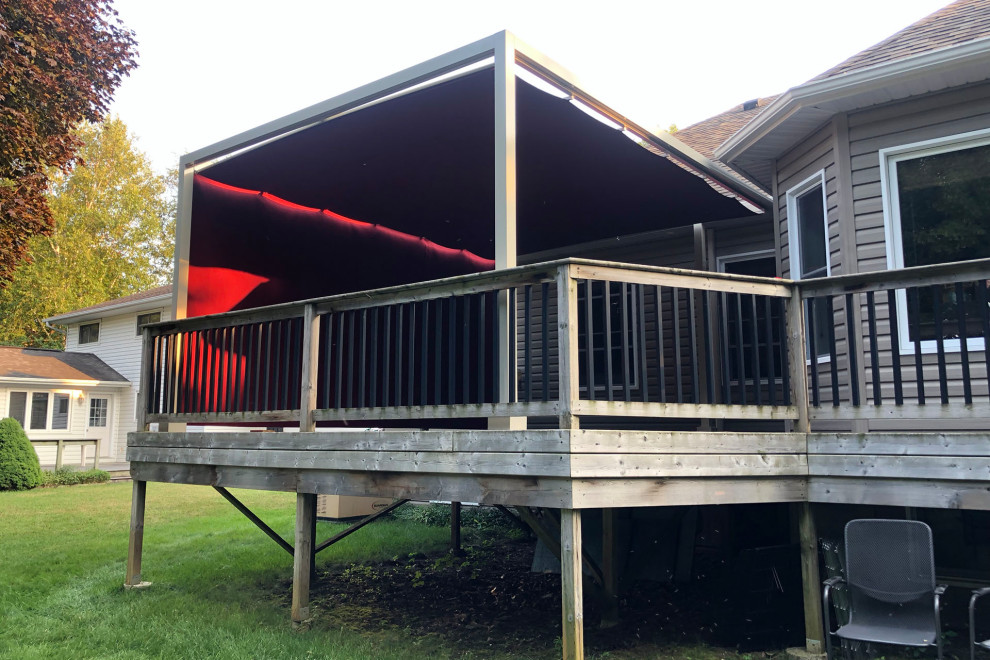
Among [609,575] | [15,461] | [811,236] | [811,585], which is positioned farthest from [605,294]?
[15,461]

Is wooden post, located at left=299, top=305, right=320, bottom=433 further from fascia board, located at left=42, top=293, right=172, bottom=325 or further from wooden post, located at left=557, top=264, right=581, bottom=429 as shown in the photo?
fascia board, located at left=42, top=293, right=172, bottom=325

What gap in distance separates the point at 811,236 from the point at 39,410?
21900mm

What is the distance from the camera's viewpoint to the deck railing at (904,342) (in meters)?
4.02

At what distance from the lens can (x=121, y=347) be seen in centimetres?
2356

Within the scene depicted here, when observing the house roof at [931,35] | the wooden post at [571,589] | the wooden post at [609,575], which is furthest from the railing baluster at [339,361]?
the house roof at [931,35]

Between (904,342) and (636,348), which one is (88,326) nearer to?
(636,348)

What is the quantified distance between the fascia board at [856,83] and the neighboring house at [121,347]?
62.9ft

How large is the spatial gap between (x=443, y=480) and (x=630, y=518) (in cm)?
297

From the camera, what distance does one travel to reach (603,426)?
811 centimetres

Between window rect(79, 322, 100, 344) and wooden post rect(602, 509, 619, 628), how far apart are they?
2330 centimetres

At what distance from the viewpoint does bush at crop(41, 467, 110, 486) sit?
50.9 feet

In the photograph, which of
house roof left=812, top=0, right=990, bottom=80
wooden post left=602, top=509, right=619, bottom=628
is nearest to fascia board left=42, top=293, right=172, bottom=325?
wooden post left=602, top=509, right=619, bottom=628

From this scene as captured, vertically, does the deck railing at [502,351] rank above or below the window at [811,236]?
below

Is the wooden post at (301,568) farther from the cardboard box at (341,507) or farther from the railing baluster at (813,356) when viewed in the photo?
the cardboard box at (341,507)
